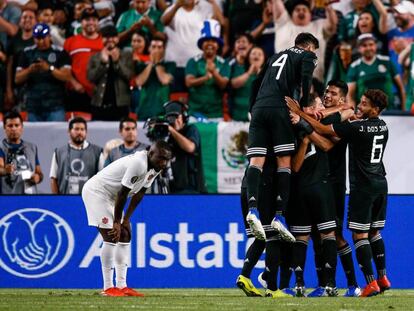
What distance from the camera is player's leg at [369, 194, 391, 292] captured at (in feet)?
40.9

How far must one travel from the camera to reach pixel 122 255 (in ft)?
41.7

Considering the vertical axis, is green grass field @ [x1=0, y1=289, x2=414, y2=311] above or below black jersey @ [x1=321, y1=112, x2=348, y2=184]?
below

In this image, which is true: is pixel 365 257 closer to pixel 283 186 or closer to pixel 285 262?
pixel 285 262

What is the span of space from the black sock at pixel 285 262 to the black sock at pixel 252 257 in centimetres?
39

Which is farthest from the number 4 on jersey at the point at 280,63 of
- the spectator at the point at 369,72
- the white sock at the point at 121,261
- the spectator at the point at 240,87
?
the spectator at the point at 369,72

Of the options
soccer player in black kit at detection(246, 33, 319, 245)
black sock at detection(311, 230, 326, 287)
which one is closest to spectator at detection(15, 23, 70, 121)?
black sock at detection(311, 230, 326, 287)

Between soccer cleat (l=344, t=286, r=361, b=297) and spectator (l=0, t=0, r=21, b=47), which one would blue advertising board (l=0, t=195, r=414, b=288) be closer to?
soccer cleat (l=344, t=286, r=361, b=297)

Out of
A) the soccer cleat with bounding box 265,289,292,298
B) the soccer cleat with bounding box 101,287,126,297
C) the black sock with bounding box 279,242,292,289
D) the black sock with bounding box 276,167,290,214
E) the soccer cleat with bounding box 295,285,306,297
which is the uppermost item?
the black sock with bounding box 276,167,290,214

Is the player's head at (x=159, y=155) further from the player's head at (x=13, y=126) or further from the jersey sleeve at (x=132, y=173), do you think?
the player's head at (x=13, y=126)

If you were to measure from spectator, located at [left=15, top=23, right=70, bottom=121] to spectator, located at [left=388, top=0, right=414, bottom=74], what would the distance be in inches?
204

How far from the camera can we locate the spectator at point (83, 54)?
17.6m

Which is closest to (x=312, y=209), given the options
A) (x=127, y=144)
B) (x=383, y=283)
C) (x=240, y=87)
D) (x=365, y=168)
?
(x=365, y=168)

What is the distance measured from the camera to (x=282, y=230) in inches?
439

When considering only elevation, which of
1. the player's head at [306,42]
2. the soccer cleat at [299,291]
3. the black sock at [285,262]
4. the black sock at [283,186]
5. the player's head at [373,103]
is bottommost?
the soccer cleat at [299,291]
